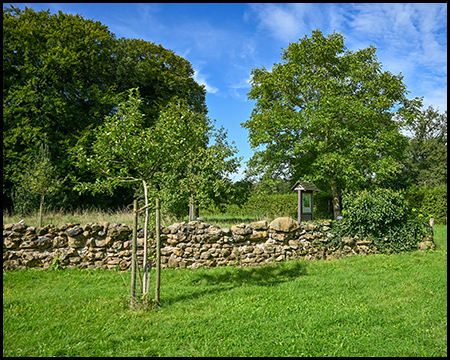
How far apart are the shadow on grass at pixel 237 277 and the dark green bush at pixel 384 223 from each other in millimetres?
2319

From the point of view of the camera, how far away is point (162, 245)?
793 cm

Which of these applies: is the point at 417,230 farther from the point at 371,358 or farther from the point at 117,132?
the point at 117,132

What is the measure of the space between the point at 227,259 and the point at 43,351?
17.1 feet

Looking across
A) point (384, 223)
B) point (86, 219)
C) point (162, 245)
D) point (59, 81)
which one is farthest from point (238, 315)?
point (59, 81)

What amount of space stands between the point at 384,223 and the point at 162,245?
657cm

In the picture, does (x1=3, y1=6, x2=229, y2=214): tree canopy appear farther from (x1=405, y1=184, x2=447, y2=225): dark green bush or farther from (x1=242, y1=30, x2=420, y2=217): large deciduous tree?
(x1=405, y1=184, x2=447, y2=225): dark green bush

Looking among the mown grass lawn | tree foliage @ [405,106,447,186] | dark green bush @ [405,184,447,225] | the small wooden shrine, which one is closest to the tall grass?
the small wooden shrine

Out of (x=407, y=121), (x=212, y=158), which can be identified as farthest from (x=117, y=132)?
(x=407, y=121)

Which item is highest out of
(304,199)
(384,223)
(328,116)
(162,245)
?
(328,116)

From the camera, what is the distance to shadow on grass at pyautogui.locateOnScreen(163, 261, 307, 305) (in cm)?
582

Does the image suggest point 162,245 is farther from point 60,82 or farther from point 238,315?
point 60,82

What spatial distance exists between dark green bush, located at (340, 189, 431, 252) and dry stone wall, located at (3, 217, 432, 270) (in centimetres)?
173

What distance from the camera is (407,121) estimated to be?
639 inches

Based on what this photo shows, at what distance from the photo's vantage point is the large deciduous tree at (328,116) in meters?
14.4
